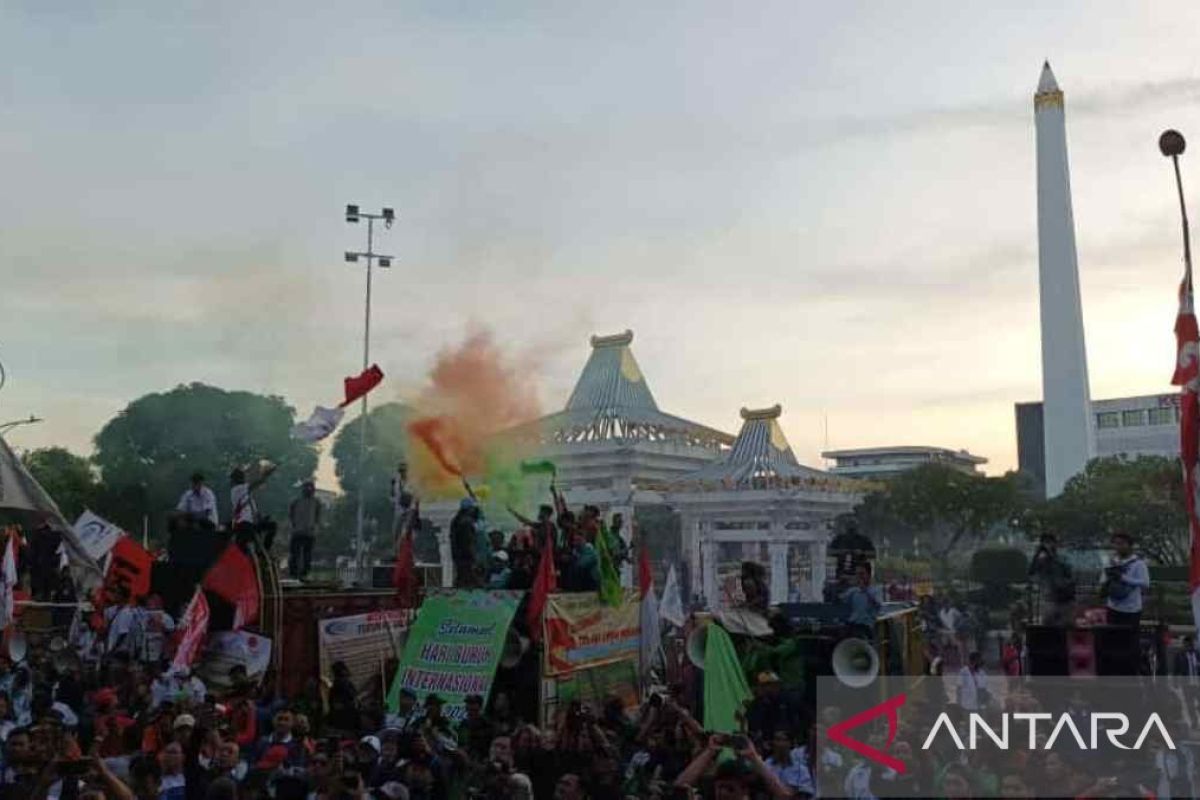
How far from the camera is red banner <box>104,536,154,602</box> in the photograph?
47.6 feet

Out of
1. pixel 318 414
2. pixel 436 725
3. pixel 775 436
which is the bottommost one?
pixel 436 725

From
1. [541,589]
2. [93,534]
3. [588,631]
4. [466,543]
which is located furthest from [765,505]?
[541,589]

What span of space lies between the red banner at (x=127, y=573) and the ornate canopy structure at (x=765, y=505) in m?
27.1

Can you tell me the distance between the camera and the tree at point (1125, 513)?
156 ft

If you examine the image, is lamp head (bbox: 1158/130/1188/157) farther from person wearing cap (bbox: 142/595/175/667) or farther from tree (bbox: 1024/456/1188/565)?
tree (bbox: 1024/456/1188/565)

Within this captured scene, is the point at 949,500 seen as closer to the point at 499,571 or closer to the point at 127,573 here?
the point at 499,571

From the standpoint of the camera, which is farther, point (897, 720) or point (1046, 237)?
point (1046, 237)

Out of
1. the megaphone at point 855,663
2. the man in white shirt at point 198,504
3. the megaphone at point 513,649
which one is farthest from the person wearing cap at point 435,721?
the man in white shirt at point 198,504

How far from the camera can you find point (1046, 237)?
65.6 metres

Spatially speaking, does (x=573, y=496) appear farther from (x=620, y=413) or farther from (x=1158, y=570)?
(x=1158, y=570)

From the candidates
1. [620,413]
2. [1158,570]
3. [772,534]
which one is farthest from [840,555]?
[620,413]

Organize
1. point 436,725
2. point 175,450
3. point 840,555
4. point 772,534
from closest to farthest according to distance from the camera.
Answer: point 436,725 → point 840,555 → point 772,534 → point 175,450

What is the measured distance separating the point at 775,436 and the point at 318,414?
28339mm

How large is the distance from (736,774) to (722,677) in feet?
11.3
